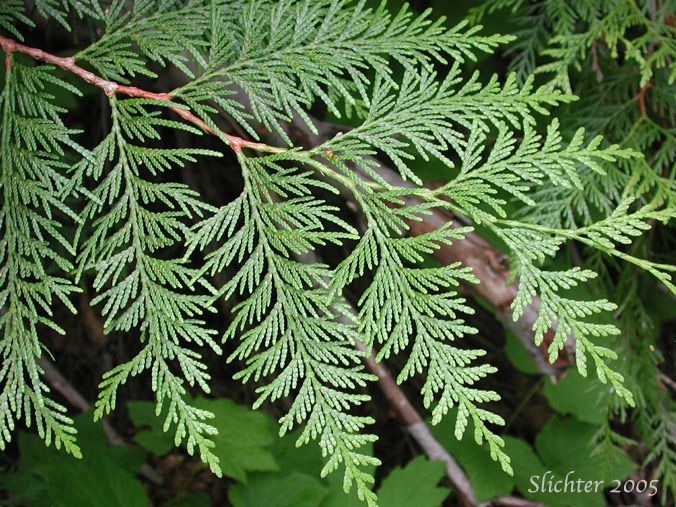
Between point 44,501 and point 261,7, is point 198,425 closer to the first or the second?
point 261,7

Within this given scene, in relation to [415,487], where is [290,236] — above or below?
above

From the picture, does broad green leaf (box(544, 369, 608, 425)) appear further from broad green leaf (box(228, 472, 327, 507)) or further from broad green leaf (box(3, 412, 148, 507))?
broad green leaf (box(3, 412, 148, 507))

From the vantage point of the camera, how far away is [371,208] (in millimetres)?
1363

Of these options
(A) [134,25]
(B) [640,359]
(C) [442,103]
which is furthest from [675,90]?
(A) [134,25]

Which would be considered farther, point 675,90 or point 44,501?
point 44,501

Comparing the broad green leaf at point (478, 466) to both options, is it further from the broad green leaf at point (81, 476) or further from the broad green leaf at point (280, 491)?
the broad green leaf at point (81, 476)

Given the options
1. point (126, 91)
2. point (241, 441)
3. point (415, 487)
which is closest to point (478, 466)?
point (415, 487)

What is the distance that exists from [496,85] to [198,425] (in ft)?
3.29

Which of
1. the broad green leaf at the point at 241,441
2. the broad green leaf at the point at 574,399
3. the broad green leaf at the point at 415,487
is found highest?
the broad green leaf at the point at 241,441

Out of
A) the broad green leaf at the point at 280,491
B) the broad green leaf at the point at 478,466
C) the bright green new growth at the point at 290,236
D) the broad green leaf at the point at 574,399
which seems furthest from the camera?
the broad green leaf at the point at 574,399

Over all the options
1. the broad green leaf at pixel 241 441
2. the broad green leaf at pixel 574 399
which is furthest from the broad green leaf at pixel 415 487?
the broad green leaf at pixel 574 399

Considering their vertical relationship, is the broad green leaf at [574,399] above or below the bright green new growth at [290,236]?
below

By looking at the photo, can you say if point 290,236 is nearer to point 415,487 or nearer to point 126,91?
point 126,91

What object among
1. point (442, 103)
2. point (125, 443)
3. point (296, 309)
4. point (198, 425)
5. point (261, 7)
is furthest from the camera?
point (125, 443)
